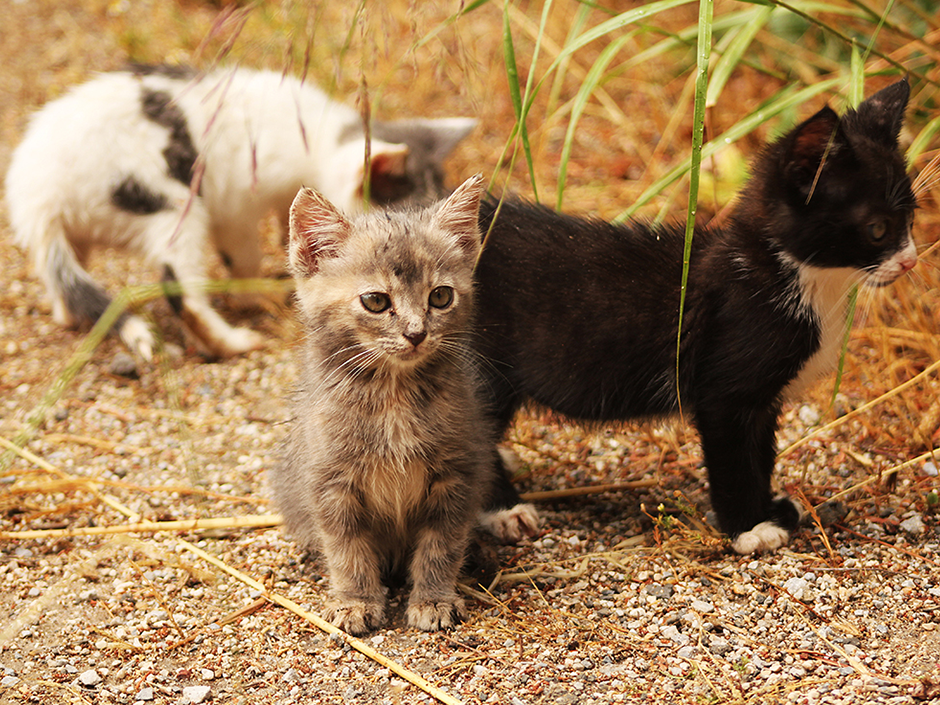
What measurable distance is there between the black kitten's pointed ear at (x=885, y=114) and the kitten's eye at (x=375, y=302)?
126cm

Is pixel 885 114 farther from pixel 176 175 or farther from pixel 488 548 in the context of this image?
pixel 176 175

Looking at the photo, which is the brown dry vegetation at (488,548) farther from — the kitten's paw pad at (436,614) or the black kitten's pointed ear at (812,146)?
the black kitten's pointed ear at (812,146)

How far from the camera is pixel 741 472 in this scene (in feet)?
8.11

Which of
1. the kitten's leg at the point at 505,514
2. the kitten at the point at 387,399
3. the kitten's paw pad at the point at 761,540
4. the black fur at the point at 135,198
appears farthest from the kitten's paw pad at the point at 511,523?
the black fur at the point at 135,198

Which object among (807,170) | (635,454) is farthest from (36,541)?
(807,170)

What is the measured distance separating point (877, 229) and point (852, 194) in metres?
0.11

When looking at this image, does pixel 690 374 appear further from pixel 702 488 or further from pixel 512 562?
pixel 512 562

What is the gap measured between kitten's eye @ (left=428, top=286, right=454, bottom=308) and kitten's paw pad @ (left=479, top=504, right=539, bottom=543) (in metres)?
0.75

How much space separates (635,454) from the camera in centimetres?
309

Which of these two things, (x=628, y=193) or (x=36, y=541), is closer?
(x=36, y=541)

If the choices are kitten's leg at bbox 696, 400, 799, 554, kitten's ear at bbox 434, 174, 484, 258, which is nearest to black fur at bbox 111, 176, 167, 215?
kitten's ear at bbox 434, 174, 484, 258

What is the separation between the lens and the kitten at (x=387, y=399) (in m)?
2.12

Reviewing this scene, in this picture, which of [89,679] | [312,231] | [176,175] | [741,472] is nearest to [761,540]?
[741,472]

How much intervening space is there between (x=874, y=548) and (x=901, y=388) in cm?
51
